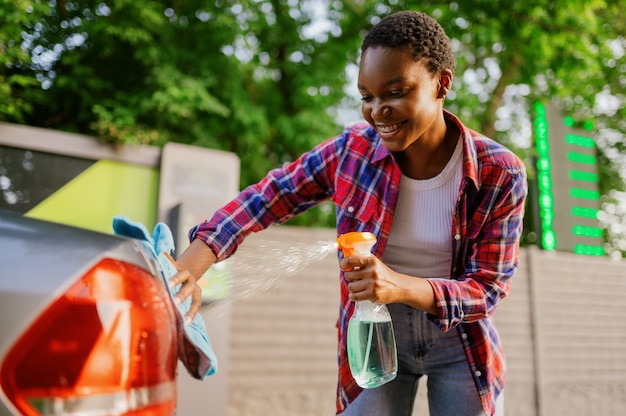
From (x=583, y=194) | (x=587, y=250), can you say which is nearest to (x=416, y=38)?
(x=587, y=250)

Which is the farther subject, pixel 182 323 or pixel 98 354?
pixel 182 323

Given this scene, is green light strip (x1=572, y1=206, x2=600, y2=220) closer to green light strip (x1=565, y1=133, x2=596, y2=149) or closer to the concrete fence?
the concrete fence

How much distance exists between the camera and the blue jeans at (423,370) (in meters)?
1.75

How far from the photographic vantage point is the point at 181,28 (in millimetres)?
6691

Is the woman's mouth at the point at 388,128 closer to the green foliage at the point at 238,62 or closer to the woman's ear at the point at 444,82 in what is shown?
the woman's ear at the point at 444,82

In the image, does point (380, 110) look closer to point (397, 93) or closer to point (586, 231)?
point (397, 93)

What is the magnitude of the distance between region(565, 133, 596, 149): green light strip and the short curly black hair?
6.09m

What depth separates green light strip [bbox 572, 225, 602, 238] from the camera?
6750 millimetres

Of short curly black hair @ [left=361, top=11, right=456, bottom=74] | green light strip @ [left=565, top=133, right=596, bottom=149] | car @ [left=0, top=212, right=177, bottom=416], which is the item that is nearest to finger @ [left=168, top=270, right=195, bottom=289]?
Answer: car @ [left=0, top=212, right=177, bottom=416]

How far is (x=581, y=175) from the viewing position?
278 inches

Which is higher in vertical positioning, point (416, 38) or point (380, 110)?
point (416, 38)

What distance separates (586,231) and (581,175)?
2.40ft

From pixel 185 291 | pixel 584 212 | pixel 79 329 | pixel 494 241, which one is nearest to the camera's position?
pixel 79 329

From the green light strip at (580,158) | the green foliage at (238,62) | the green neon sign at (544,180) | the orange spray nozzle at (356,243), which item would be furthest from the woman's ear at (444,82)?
the green light strip at (580,158)
